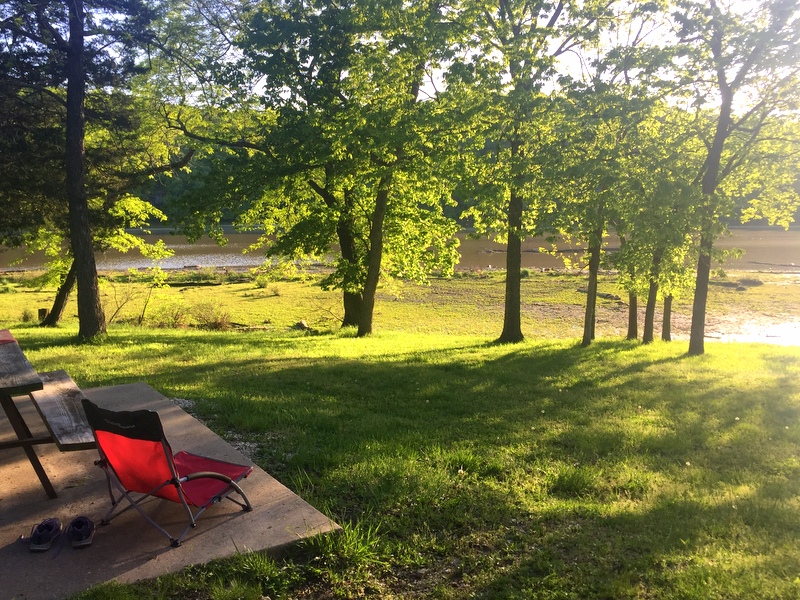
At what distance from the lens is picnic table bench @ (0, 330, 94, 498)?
3.65m

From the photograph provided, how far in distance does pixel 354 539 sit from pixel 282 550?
0.41 m

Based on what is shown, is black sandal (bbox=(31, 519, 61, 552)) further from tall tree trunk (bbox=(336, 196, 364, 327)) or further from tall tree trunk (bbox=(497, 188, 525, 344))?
tall tree trunk (bbox=(336, 196, 364, 327))

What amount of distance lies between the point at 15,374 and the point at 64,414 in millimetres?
432

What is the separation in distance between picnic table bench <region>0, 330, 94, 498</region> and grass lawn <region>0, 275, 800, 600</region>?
1.19 meters

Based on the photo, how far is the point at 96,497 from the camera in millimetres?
3982

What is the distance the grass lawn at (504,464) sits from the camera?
3.06m

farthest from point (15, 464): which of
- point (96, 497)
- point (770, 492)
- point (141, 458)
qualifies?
point (770, 492)

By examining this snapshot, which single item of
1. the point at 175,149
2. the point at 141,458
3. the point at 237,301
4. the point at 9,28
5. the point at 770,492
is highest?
the point at 9,28

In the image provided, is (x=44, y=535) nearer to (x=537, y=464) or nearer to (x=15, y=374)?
(x=15, y=374)

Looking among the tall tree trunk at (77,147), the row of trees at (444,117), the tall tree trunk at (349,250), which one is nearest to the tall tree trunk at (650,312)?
the row of trees at (444,117)

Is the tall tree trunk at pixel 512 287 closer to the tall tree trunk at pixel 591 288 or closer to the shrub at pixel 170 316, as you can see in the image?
the tall tree trunk at pixel 591 288

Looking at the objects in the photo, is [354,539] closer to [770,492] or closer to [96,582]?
[96,582]

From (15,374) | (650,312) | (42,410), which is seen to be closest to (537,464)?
(42,410)

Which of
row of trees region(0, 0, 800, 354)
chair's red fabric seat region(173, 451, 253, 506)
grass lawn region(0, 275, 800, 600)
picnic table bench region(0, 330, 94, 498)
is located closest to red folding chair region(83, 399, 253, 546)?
chair's red fabric seat region(173, 451, 253, 506)
